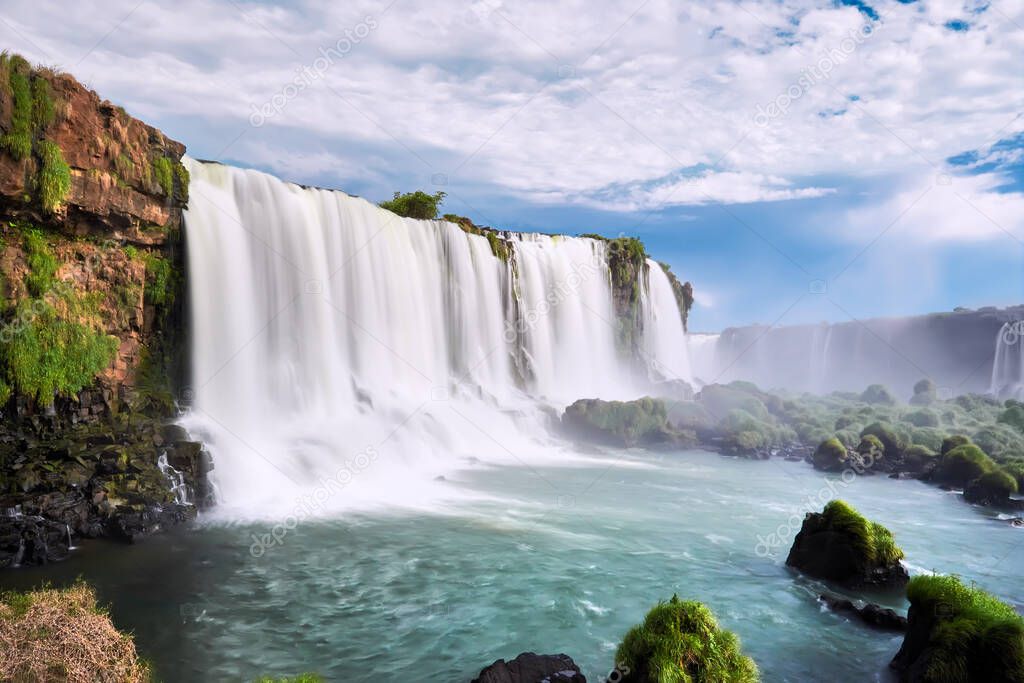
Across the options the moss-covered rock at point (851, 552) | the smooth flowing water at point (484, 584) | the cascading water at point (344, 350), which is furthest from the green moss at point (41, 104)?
the moss-covered rock at point (851, 552)

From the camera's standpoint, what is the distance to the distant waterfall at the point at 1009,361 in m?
50.0

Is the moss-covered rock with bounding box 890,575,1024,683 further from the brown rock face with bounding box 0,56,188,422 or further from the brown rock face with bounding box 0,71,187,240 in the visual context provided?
the brown rock face with bounding box 0,71,187,240

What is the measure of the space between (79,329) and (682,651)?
51.5 ft

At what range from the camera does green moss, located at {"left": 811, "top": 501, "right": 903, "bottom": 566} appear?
10.9m

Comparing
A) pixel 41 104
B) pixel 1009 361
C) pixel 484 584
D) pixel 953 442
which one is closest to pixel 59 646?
pixel 484 584

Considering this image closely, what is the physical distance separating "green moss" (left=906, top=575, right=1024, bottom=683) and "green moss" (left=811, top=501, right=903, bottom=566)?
3191 millimetres

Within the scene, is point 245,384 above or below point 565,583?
Result: above

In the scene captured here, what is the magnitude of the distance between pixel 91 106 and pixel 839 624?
1987 cm

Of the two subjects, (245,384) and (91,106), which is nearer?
(91,106)

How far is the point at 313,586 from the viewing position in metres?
10.5

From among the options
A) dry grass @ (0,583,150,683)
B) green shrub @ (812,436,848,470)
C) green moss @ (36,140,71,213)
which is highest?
green moss @ (36,140,71,213)

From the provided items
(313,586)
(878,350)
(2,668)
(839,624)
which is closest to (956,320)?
(878,350)

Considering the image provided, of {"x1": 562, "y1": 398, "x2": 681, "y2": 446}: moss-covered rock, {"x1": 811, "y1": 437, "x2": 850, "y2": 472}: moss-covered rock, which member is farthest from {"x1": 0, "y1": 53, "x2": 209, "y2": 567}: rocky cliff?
{"x1": 811, "y1": 437, "x2": 850, "y2": 472}: moss-covered rock

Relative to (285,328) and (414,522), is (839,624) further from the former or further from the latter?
(285,328)
